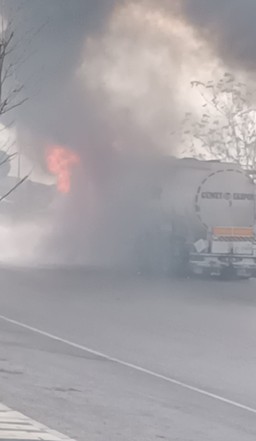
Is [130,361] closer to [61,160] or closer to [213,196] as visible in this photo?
[213,196]

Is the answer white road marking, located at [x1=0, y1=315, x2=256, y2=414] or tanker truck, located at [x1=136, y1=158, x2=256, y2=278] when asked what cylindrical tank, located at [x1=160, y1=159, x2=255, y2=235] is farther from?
white road marking, located at [x1=0, y1=315, x2=256, y2=414]

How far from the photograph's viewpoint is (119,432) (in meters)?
9.48

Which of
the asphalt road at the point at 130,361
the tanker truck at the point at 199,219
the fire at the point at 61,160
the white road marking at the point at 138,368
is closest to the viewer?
the asphalt road at the point at 130,361

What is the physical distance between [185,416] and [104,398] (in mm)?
964

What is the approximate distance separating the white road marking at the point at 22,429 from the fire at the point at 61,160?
24.7 meters

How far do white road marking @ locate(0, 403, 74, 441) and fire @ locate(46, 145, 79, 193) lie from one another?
971 inches

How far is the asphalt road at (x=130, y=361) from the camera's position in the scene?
33.6 feet

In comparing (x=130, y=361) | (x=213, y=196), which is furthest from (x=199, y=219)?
(x=130, y=361)

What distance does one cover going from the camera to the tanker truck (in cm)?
2977

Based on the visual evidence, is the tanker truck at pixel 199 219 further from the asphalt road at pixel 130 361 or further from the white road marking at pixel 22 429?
the white road marking at pixel 22 429

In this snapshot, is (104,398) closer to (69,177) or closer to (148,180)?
(148,180)

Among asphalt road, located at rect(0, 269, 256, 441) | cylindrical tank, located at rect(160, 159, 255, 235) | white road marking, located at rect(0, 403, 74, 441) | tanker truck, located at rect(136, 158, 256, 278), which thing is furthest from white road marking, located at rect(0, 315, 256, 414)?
cylindrical tank, located at rect(160, 159, 255, 235)

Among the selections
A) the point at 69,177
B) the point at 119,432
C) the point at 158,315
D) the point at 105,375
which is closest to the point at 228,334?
the point at 158,315

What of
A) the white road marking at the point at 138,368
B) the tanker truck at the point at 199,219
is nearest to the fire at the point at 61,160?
the tanker truck at the point at 199,219
